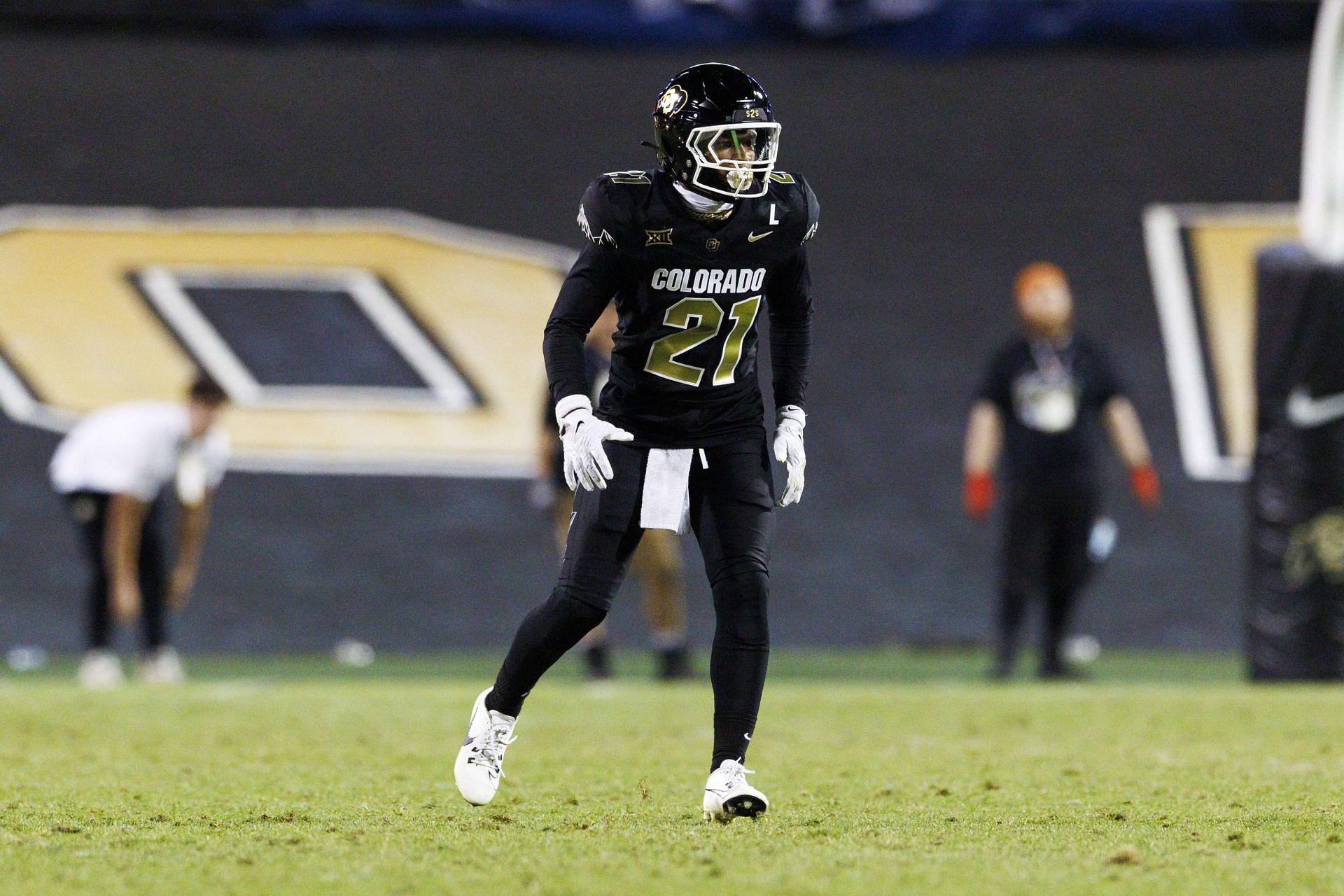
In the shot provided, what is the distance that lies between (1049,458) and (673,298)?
5.89 m

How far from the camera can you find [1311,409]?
30.7 feet

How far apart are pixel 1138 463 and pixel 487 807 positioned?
6.29 m

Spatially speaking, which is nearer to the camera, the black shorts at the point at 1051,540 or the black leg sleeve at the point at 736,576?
the black leg sleeve at the point at 736,576

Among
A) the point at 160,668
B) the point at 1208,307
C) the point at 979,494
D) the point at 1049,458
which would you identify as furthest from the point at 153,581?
the point at 1208,307

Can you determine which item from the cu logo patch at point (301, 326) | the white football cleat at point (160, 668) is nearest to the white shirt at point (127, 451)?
the white football cleat at point (160, 668)

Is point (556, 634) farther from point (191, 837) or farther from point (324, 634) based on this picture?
point (324, 634)

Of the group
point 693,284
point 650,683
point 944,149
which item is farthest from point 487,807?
point 944,149

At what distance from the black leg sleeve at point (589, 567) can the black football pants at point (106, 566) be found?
6183 millimetres

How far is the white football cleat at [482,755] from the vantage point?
4.64 meters

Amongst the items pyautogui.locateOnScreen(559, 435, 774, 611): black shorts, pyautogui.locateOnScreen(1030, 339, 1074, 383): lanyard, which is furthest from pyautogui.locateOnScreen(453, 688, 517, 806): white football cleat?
pyautogui.locateOnScreen(1030, 339, 1074, 383): lanyard

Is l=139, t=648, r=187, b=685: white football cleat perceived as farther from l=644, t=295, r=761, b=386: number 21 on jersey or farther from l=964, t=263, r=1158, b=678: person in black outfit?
l=644, t=295, r=761, b=386: number 21 on jersey

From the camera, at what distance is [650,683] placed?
9891 mm

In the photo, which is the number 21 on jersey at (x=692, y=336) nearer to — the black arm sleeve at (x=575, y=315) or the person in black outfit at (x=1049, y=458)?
the black arm sleeve at (x=575, y=315)

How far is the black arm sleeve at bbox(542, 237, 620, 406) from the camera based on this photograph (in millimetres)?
4641
